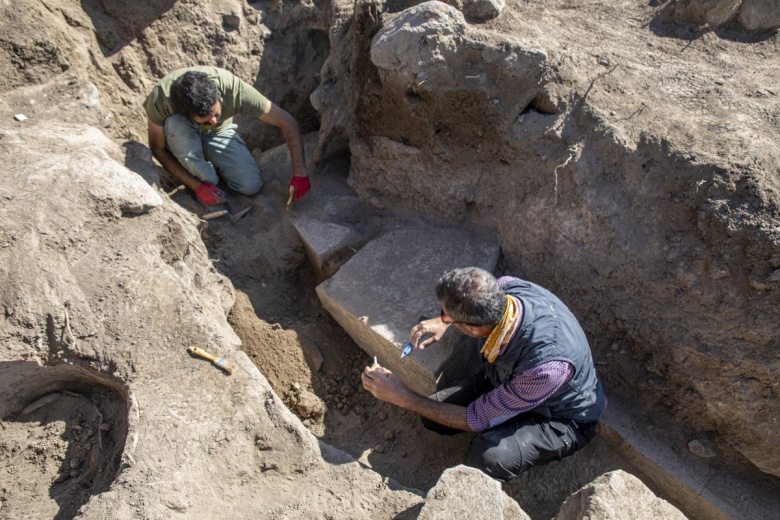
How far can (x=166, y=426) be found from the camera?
2396 millimetres

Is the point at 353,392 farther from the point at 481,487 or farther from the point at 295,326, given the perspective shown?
the point at 481,487

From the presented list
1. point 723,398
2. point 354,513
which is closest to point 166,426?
point 354,513

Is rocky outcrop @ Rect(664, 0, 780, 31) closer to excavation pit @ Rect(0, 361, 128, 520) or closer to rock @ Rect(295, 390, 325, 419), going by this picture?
→ rock @ Rect(295, 390, 325, 419)

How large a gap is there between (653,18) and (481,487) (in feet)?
10.9

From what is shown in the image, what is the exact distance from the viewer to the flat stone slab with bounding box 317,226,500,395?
319 centimetres

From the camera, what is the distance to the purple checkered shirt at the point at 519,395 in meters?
2.54

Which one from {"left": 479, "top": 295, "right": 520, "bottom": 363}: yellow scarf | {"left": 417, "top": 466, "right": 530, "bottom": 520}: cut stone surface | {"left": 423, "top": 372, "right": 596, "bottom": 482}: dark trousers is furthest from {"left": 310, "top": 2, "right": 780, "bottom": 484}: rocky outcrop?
{"left": 417, "top": 466, "right": 530, "bottom": 520}: cut stone surface

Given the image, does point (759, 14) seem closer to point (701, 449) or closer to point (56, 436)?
point (701, 449)

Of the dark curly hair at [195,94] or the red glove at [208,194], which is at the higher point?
the dark curly hair at [195,94]

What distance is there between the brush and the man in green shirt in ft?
4.97

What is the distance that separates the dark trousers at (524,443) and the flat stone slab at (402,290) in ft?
1.52

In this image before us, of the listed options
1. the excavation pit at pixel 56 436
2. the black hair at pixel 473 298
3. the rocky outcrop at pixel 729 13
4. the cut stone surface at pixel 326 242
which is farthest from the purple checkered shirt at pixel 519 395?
the rocky outcrop at pixel 729 13

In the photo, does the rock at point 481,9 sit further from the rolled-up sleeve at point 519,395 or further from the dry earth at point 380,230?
the rolled-up sleeve at point 519,395

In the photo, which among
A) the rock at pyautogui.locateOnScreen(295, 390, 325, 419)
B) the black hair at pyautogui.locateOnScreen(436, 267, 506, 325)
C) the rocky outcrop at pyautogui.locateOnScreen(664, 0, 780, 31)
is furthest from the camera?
the rocky outcrop at pyautogui.locateOnScreen(664, 0, 780, 31)
